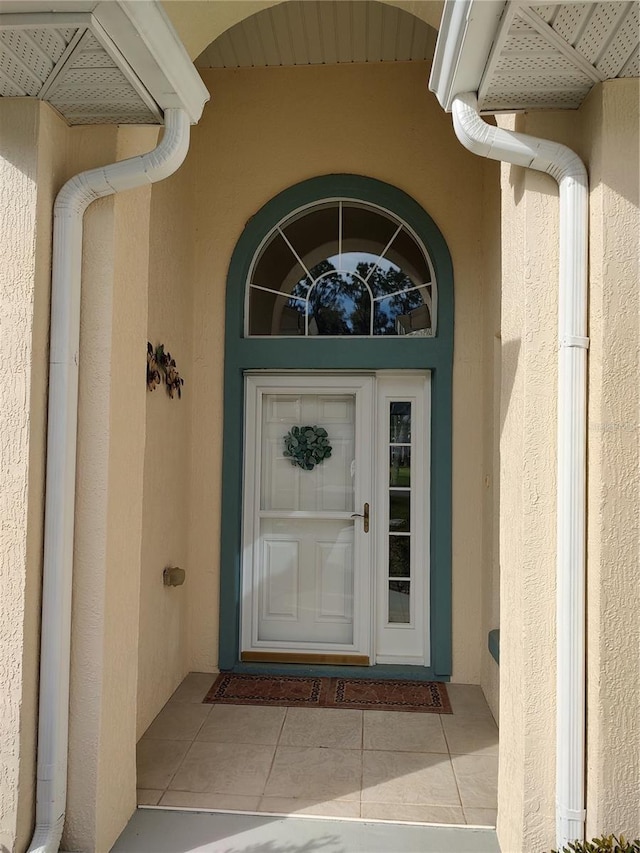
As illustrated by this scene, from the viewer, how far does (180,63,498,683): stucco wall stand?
13.7 ft

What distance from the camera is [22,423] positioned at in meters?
2.22

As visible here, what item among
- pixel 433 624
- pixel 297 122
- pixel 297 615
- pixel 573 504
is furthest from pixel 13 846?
pixel 297 122

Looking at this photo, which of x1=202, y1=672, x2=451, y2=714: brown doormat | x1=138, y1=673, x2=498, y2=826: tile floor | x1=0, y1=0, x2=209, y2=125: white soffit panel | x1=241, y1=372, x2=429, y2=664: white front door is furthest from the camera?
x1=241, y1=372, x2=429, y2=664: white front door

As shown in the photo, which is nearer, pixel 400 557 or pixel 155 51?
pixel 155 51

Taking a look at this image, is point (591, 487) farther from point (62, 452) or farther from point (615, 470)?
point (62, 452)

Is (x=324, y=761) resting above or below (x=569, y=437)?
below

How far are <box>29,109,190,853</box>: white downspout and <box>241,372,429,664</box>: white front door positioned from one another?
2107 mm

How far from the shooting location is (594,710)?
1.98m

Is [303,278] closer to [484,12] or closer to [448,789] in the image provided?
[484,12]

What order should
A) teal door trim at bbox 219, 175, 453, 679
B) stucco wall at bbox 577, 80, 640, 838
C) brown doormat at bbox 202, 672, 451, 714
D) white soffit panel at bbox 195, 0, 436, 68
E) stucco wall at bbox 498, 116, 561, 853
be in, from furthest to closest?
teal door trim at bbox 219, 175, 453, 679 < brown doormat at bbox 202, 672, 451, 714 < white soffit panel at bbox 195, 0, 436, 68 < stucco wall at bbox 498, 116, 561, 853 < stucco wall at bbox 577, 80, 640, 838

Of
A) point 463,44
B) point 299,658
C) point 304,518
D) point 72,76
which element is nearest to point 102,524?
point 72,76

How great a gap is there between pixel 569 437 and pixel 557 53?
1.14 metres

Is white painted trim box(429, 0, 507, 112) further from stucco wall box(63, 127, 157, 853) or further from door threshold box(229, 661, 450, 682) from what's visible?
door threshold box(229, 661, 450, 682)

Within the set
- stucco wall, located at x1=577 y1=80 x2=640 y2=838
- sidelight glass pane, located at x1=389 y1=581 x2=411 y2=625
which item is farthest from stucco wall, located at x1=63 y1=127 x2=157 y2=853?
sidelight glass pane, located at x1=389 y1=581 x2=411 y2=625
